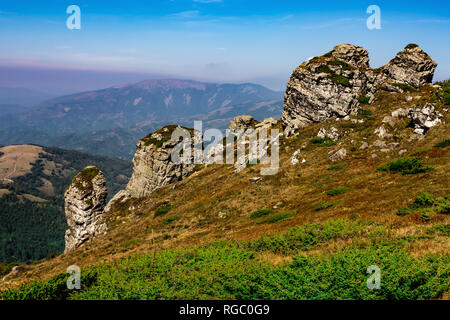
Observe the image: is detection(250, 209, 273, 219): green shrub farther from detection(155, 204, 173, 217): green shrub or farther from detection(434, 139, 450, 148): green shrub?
detection(434, 139, 450, 148): green shrub

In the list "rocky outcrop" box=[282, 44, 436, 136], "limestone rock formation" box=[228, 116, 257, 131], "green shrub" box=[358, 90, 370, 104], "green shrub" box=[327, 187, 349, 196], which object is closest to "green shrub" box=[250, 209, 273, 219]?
"green shrub" box=[327, 187, 349, 196]

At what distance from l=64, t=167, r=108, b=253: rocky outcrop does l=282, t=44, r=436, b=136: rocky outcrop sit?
149ft

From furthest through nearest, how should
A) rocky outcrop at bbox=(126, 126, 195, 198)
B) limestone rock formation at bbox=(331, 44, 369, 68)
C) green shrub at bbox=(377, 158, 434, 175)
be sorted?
rocky outcrop at bbox=(126, 126, 195, 198), limestone rock formation at bbox=(331, 44, 369, 68), green shrub at bbox=(377, 158, 434, 175)

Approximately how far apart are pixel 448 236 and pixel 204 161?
212ft

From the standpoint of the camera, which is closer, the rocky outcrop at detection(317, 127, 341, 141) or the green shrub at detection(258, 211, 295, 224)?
the green shrub at detection(258, 211, 295, 224)

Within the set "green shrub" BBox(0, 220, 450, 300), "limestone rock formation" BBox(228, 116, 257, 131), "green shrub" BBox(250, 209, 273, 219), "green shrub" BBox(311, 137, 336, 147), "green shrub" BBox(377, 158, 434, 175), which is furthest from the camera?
"limestone rock formation" BBox(228, 116, 257, 131)

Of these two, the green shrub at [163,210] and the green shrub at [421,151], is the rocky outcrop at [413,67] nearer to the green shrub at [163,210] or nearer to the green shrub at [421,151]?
the green shrub at [421,151]

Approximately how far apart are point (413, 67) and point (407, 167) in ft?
139

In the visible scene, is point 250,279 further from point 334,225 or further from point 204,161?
point 204,161

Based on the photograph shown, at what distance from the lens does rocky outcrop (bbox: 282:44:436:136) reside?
55.2 meters

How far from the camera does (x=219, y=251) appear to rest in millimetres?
16797

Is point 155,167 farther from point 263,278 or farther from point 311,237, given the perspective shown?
point 263,278

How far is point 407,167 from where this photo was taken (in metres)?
27.2

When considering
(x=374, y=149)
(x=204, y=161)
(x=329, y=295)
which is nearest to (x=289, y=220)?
(x=329, y=295)
